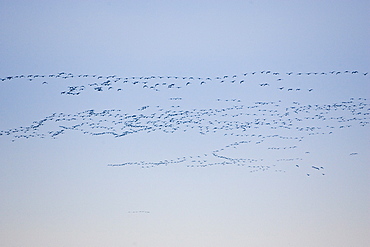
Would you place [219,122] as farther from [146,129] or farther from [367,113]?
[367,113]

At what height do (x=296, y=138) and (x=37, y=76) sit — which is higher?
(x=37, y=76)

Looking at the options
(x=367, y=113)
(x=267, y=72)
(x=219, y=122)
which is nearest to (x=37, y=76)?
(x=219, y=122)

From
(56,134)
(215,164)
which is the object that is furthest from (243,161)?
(56,134)

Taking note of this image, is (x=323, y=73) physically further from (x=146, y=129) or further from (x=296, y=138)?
(x=146, y=129)

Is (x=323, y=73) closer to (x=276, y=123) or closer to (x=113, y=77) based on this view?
(x=276, y=123)

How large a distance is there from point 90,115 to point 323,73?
197cm

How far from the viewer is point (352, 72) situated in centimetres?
575

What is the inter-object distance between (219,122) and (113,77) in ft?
3.13

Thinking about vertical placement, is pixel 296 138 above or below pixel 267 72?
below

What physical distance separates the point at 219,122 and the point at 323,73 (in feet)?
3.14

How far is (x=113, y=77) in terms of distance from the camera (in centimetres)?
571

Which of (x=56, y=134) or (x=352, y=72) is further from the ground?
(x=352, y=72)

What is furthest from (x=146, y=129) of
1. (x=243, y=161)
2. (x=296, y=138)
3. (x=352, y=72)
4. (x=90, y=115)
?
(x=352, y=72)

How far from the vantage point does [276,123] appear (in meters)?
5.77
